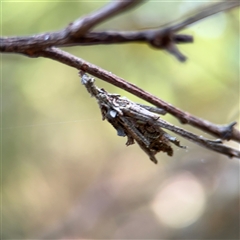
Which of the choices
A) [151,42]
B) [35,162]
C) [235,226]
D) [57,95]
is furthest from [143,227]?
[151,42]

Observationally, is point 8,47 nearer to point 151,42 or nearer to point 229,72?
point 151,42

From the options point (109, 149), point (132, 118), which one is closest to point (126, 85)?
point (132, 118)

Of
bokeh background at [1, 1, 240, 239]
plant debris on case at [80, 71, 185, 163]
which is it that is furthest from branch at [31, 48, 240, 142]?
bokeh background at [1, 1, 240, 239]

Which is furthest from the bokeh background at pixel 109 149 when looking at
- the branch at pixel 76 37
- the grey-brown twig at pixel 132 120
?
the grey-brown twig at pixel 132 120

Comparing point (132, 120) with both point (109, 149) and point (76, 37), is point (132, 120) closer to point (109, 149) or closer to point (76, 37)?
point (76, 37)

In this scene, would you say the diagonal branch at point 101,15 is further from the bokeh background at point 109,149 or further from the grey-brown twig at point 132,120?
the bokeh background at point 109,149

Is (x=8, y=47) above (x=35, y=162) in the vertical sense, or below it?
below

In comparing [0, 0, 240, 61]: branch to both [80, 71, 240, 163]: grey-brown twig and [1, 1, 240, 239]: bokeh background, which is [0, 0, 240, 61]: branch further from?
[1, 1, 240, 239]: bokeh background
